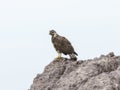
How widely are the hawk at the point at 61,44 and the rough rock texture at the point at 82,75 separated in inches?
149

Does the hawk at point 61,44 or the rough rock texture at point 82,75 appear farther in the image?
the hawk at point 61,44

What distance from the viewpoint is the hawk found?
27.1 m

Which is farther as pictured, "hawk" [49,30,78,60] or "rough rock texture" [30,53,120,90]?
"hawk" [49,30,78,60]

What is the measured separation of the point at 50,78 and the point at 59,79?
2.21 feet

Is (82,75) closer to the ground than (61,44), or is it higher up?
closer to the ground

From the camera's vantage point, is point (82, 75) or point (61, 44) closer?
point (82, 75)

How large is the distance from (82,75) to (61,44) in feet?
23.6

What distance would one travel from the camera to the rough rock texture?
19.1 m

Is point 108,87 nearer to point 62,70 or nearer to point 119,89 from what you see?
point 119,89

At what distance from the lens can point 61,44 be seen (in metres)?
27.3

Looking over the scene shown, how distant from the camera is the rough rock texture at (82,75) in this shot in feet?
62.8

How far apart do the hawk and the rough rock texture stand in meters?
3.77

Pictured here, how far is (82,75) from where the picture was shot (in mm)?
20266

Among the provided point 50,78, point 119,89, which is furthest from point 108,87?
point 50,78
